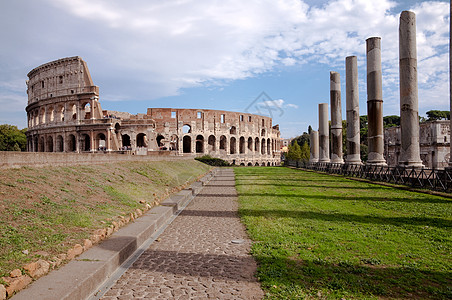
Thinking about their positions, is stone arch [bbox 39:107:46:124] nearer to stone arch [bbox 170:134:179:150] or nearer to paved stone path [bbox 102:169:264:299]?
stone arch [bbox 170:134:179:150]

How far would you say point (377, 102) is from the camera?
1752 centimetres

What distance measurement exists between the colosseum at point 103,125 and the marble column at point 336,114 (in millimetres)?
17975

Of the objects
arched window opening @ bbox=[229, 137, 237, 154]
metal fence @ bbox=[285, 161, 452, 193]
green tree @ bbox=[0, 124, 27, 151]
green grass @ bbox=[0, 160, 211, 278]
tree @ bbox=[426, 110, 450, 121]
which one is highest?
tree @ bbox=[426, 110, 450, 121]

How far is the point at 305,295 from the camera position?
10.1 feet

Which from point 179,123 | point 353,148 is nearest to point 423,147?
point 353,148

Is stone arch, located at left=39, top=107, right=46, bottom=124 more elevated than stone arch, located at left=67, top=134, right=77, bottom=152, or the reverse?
stone arch, located at left=39, top=107, right=46, bottom=124

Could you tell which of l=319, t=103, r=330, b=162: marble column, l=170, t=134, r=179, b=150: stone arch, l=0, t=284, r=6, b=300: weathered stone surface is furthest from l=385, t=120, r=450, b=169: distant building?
l=0, t=284, r=6, b=300: weathered stone surface

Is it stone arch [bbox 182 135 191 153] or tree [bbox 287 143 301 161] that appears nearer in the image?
tree [bbox 287 143 301 161]

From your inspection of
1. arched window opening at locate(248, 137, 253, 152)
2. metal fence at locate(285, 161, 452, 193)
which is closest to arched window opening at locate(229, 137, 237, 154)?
arched window opening at locate(248, 137, 253, 152)

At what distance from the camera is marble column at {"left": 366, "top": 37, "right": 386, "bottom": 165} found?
57.6 feet

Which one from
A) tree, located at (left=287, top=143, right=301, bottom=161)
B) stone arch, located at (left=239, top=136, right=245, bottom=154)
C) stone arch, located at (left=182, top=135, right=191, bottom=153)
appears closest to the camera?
tree, located at (left=287, top=143, right=301, bottom=161)

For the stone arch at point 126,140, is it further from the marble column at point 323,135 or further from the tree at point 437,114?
the tree at point 437,114

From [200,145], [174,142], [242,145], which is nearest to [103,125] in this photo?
[174,142]

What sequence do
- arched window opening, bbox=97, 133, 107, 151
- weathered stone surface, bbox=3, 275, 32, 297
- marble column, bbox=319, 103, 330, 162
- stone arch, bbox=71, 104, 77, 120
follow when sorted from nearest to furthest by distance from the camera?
weathered stone surface, bbox=3, 275, 32, 297 < marble column, bbox=319, 103, 330, 162 < arched window opening, bbox=97, 133, 107, 151 < stone arch, bbox=71, 104, 77, 120
